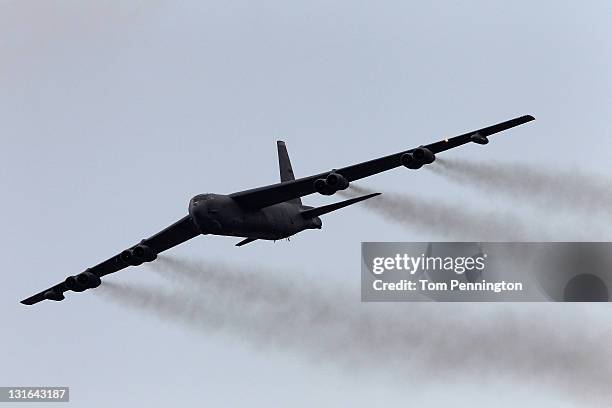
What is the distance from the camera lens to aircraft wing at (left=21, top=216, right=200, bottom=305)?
A: 81.4 m

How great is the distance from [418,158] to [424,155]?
32 cm

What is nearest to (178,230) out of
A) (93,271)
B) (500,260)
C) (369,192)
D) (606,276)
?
(93,271)

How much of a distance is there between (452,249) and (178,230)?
14650mm

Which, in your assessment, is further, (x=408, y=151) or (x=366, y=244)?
(x=366, y=244)

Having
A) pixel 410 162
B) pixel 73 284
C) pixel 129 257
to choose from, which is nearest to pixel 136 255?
pixel 129 257

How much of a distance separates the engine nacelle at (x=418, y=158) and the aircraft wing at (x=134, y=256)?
13642 mm

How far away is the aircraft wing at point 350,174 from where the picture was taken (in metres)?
70.7

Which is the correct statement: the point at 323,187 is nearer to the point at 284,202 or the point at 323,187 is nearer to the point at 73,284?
the point at 284,202

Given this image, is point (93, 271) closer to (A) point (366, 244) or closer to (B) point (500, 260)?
(A) point (366, 244)

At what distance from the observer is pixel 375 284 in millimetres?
83000

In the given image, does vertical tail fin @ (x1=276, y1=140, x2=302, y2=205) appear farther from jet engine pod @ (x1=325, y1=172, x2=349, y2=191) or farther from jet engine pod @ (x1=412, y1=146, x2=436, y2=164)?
jet engine pod @ (x1=412, y1=146, x2=436, y2=164)

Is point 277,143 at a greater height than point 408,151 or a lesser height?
greater

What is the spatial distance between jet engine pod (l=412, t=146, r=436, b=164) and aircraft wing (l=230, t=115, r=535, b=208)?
506 millimetres

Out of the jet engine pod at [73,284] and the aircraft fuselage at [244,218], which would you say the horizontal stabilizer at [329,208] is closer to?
the aircraft fuselage at [244,218]
